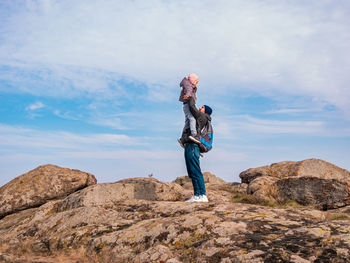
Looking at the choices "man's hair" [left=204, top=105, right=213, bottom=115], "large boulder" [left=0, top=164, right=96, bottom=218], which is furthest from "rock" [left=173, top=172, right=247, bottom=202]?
"large boulder" [left=0, top=164, right=96, bottom=218]

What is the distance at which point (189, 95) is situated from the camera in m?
12.0

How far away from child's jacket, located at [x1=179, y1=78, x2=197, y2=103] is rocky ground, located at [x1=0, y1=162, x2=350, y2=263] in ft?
13.1

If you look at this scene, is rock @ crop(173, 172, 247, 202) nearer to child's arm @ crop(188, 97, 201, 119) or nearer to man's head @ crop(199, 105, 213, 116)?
man's head @ crop(199, 105, 213, 116)

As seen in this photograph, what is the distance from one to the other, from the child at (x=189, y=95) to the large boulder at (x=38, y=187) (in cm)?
878

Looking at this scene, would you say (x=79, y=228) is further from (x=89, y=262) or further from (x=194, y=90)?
(x=194, y=90)

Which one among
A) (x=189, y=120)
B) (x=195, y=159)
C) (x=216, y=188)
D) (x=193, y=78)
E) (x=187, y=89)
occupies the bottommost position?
(x=216, y=188)

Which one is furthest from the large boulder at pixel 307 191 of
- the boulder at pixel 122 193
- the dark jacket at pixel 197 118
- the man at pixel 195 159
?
the dark jacket at pixel 197 118

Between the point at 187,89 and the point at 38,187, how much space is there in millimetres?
10525

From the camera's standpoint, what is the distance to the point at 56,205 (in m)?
13.3

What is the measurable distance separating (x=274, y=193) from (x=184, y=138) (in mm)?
7918

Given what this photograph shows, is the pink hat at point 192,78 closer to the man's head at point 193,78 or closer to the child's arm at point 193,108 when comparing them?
the man's head at point 193,78

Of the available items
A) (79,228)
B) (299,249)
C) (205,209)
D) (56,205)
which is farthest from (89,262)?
(56,205)

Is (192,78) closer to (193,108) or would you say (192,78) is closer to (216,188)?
(193,108)

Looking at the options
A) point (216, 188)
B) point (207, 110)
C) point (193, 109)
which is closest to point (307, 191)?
point (216, 188)
